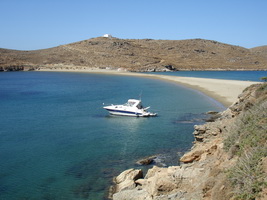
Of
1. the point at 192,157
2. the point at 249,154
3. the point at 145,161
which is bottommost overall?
the point at 145,161

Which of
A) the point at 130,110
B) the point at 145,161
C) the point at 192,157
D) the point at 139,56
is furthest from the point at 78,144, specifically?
the point at 139,56

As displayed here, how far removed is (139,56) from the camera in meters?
146

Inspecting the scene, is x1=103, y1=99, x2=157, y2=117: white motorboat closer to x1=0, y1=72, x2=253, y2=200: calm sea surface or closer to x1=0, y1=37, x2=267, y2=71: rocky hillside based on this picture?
x1=0, y1=72, x2=253, y2=200: calm sea surface

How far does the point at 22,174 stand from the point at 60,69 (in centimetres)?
11690

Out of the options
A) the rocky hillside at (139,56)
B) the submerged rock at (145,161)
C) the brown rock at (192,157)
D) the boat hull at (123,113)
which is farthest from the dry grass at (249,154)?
the rocky hillside at (139,56)

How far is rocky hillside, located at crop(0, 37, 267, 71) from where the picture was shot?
134375mm

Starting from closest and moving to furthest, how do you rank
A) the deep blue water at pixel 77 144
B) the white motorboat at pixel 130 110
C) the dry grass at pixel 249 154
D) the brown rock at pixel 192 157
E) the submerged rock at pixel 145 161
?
the dry grass at pixel 249 154, the brown rock at pixel 192 157, the deep blue water at pixel 77 144, the submerged rock at pixel 145 161, the white motorboat at pixel 130 110

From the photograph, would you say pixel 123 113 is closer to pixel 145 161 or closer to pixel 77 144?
pixel 77 144

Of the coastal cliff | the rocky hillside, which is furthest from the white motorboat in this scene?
the rocky hillside

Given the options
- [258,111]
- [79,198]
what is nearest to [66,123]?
[79,198]

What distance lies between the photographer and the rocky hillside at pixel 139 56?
134 meters

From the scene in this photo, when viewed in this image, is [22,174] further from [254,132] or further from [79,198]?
[254,132]

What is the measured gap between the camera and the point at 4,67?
128m

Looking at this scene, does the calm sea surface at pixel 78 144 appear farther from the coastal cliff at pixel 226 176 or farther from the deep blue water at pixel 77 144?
the coastal cliff at pixel 226 176
